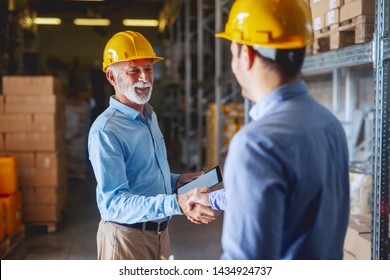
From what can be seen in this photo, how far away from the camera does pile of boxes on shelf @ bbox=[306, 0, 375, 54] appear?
3287 mm

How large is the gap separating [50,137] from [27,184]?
687 millimetres

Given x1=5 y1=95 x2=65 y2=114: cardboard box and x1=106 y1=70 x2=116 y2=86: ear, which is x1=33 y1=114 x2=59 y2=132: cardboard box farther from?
x1=106 y1=70 x2=116 y2=86: ear

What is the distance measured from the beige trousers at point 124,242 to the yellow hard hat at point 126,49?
81 centimetres

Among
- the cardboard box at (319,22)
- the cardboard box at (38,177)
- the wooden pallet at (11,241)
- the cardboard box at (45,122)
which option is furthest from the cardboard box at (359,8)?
the cardboard box at (38,177)

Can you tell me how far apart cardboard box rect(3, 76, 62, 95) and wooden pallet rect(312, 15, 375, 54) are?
3366mm

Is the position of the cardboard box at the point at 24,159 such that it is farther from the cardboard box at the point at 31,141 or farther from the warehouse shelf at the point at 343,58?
the warehouse shelf at the point at 343,58

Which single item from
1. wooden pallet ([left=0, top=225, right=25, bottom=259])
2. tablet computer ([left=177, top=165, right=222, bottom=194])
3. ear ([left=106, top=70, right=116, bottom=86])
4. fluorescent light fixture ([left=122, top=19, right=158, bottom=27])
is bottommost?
wooden pallet ([left=0, top=225, right=25, bottom=259])

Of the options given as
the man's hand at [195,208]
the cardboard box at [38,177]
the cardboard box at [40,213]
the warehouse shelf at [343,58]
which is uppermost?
the warehouse shelf at [343,58]

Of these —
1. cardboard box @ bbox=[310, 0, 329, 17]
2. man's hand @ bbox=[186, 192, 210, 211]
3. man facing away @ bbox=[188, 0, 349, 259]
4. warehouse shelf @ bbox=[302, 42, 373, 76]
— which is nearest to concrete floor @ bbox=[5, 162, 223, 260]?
warehouse shelf @ bbox=[302, 42, 373, 76]

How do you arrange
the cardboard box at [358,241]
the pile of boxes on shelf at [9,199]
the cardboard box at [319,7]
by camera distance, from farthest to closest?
the pile of boxes on shelf at [9,199] < the cardboard box at [319,7] < the cardboard box at [358,241]

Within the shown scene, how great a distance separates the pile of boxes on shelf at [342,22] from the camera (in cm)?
329

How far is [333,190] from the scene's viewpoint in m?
1.56
